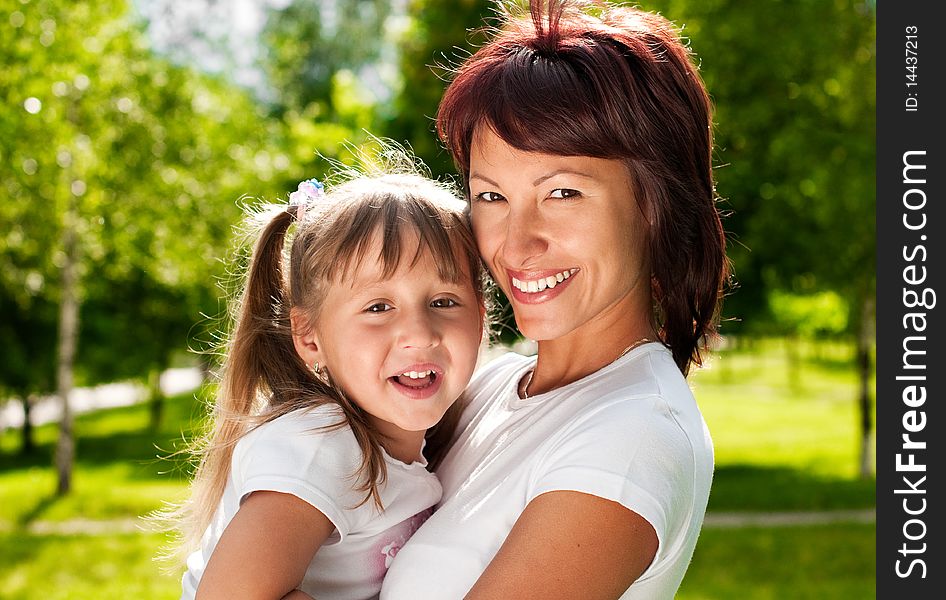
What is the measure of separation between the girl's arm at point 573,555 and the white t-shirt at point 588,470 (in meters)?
0.02

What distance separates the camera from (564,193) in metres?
2.25

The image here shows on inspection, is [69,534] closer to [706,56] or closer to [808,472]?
[706,56]

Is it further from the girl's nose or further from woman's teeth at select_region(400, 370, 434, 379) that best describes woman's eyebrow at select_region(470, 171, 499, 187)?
woman's teeth at select_region(400, 370, 434, 379)

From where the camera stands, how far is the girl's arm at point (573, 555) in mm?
1880

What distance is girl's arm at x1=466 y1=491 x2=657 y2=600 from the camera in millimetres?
1880

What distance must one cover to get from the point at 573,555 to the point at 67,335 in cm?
1280

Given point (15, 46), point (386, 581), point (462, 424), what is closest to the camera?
point (386, 581)

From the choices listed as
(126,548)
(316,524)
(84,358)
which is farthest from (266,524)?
(84,358)

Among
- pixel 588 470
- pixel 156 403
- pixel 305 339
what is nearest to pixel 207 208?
pixel 156 403

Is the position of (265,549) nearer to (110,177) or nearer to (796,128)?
(796,128)

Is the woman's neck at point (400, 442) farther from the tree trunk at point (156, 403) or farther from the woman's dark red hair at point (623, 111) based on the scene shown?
the tree trunk at point (156, 403)

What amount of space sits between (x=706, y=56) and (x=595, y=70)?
33.7ft

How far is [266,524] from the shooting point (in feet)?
6.81

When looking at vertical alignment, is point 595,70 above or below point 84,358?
above
